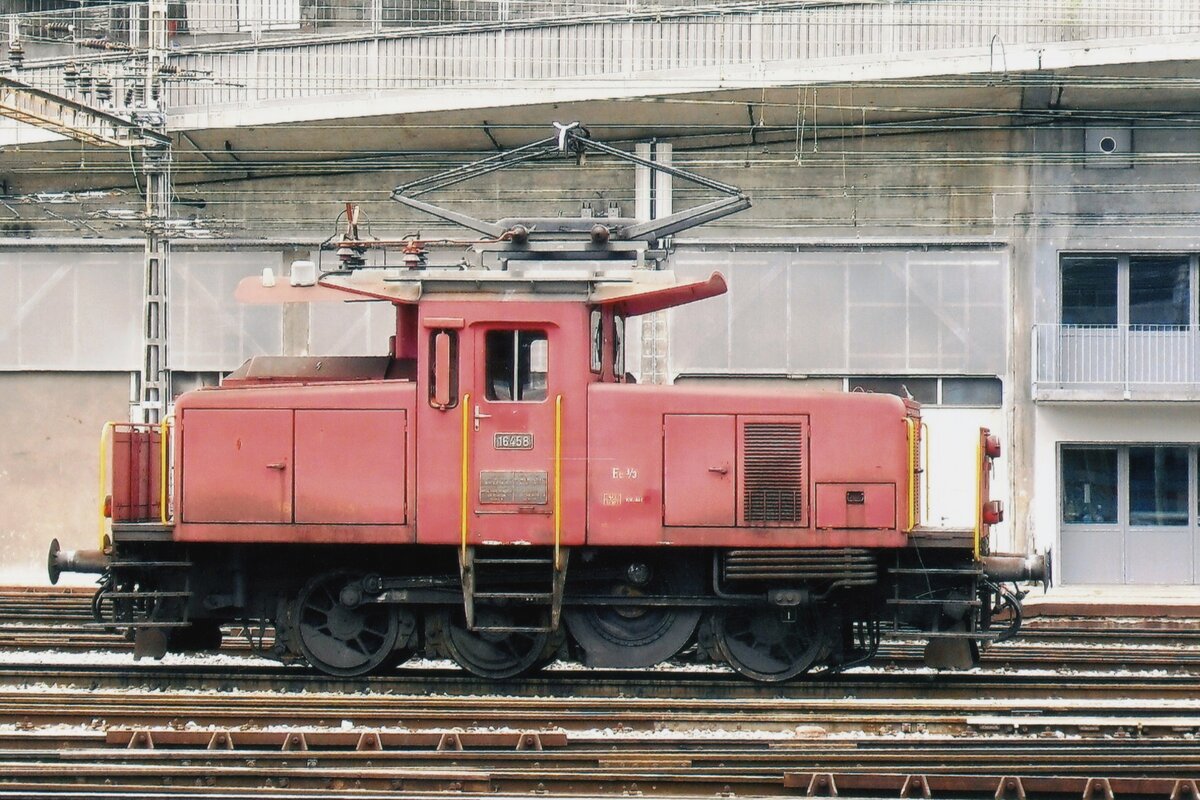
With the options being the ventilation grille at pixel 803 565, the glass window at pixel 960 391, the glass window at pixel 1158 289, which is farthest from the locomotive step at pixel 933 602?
the glass window at pixel 1158 289

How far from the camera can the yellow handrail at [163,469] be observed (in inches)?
491

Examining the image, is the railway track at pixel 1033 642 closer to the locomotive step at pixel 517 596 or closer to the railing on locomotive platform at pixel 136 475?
the railing on locomotive platform at pixel 136 475

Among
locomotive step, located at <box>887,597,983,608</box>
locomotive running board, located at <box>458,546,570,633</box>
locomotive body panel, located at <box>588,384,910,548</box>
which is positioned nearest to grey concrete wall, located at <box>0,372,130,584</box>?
locomotive running board, located at <box>458,546,570,633</box>

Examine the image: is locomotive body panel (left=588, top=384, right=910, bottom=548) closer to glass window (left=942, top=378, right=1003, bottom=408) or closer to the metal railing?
the metal railing

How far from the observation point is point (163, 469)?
12453 mm

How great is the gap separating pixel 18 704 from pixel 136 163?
15552mm

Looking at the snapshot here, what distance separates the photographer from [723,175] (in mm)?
24688

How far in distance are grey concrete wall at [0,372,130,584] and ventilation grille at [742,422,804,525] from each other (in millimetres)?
16383

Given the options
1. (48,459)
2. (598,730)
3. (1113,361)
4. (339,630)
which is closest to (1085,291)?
(1113,361)

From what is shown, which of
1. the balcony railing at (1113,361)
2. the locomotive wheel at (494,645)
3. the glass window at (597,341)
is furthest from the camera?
the balcony railing at (1113,361)

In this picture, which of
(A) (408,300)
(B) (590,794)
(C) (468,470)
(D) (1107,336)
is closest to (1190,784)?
(B) (590,794)

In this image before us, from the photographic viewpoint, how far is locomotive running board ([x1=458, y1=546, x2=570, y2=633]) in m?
11.9

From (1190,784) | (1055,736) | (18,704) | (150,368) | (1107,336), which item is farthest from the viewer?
(1107,336)

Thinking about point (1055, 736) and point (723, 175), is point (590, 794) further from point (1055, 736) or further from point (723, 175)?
point (723, 175)
